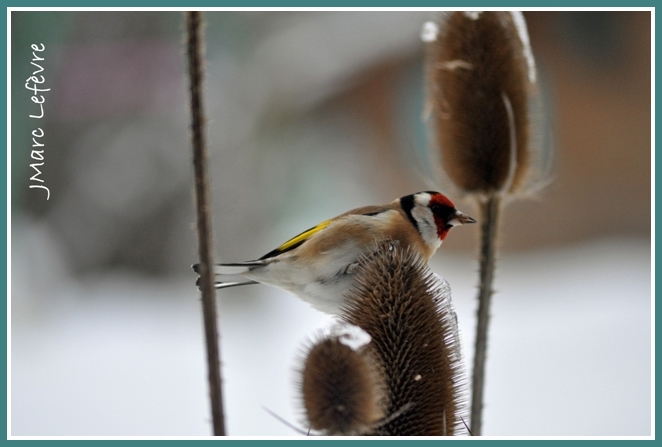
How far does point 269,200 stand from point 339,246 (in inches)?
109

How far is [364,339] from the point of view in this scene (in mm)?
849

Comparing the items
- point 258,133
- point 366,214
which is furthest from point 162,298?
point 366,214

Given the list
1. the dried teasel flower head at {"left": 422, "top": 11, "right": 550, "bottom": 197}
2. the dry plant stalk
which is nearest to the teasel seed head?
the dry plant stalk

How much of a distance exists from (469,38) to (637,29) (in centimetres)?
288

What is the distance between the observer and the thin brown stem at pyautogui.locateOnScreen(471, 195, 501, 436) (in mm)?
1185

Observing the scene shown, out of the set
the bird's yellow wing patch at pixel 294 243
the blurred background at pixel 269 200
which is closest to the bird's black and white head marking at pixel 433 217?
the bird's yellow wing patch at pixel 294 243

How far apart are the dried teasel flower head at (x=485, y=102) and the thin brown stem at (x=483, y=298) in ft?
0.18

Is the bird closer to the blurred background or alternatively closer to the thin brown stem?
the thin brown stem

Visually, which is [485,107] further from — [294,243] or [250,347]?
[250,347]

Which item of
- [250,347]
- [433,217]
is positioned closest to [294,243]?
[433,217]

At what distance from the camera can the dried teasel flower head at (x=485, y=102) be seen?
141 cm

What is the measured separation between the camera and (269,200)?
13.3 ft

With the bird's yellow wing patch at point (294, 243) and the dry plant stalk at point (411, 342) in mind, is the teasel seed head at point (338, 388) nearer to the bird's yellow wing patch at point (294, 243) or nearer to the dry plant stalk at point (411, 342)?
the dry plant stalk at point (411, 342)

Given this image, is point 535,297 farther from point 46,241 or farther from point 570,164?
point 46,241
